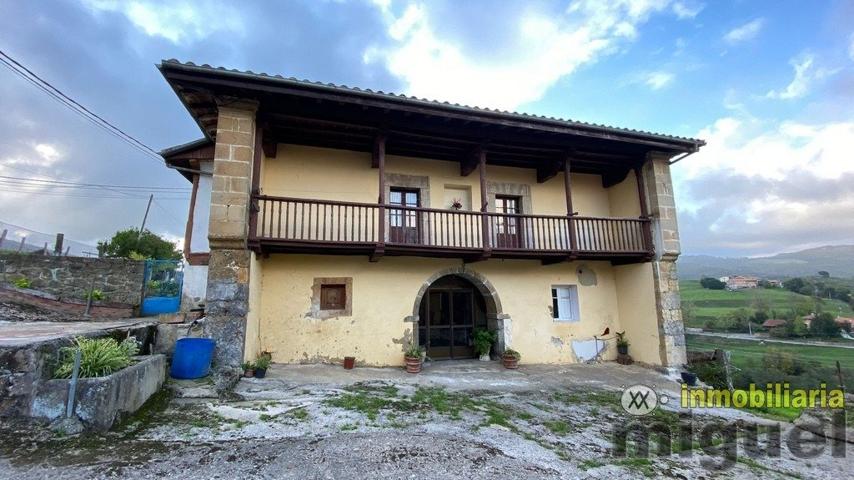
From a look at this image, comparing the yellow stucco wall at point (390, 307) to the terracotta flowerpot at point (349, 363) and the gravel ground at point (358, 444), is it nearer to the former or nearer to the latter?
the terracotta flowerpot at point (349, 363)

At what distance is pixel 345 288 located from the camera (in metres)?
7.78

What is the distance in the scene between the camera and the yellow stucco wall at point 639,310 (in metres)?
8.35

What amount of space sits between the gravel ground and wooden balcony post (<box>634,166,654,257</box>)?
13.1 feet

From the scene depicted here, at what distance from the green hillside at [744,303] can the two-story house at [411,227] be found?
58.0ft

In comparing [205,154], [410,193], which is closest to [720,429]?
[410,193]

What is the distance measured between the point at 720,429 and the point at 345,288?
660cm

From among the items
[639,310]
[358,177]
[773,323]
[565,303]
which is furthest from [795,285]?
[358,177]

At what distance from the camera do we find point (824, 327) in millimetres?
20781

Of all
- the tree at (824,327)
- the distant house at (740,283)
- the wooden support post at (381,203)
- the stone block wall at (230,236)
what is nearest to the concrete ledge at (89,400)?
the stone block wall at (230,236)

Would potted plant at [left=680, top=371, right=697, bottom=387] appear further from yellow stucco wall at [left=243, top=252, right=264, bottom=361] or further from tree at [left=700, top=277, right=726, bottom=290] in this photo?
tree at [left=700, top=277, right=726, bottom=290]

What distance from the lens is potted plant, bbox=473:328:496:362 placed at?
859cm

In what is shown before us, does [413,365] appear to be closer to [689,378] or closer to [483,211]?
[483,211]

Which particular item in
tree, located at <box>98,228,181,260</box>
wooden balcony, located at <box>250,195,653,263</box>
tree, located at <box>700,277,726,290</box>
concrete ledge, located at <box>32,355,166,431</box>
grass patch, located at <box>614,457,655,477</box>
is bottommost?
grass patch, located at <box>614,457,655,477</box>

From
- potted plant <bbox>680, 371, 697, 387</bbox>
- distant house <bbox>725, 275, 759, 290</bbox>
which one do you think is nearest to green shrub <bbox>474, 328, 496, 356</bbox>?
potted plant <bbox>680, 371, 697, 387</bbox>
